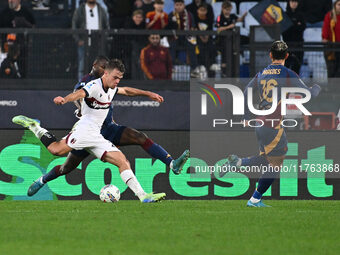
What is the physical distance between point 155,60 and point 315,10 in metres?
4.52

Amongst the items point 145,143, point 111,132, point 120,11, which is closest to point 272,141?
point 145,143

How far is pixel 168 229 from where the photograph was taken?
31.9ft

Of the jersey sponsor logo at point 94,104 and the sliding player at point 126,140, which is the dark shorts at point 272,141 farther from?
the jersey sponsor logo at point 94,104

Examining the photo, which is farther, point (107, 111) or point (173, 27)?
point (173, 27)

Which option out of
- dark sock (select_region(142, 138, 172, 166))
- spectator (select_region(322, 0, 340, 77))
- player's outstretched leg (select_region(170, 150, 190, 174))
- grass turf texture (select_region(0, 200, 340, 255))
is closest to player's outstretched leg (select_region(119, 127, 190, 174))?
dark sock (select_region(142, 138, 172, 166))

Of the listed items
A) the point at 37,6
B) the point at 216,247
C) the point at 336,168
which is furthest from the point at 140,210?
the point at 37,6

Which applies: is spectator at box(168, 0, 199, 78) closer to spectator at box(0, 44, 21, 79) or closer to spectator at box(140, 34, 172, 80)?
spectator at box(140, 34, 172, 80)

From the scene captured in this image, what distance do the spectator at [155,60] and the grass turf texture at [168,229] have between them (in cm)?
330

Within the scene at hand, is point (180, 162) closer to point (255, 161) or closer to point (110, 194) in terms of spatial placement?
point (255, 161)

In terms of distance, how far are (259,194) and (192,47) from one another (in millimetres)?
4079

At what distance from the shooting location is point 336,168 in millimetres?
15562

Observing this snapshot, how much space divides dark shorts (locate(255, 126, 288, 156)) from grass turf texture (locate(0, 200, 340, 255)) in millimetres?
839

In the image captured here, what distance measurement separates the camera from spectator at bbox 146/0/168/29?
1686 cm

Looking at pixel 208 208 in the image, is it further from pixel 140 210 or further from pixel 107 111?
pixel 107 111
